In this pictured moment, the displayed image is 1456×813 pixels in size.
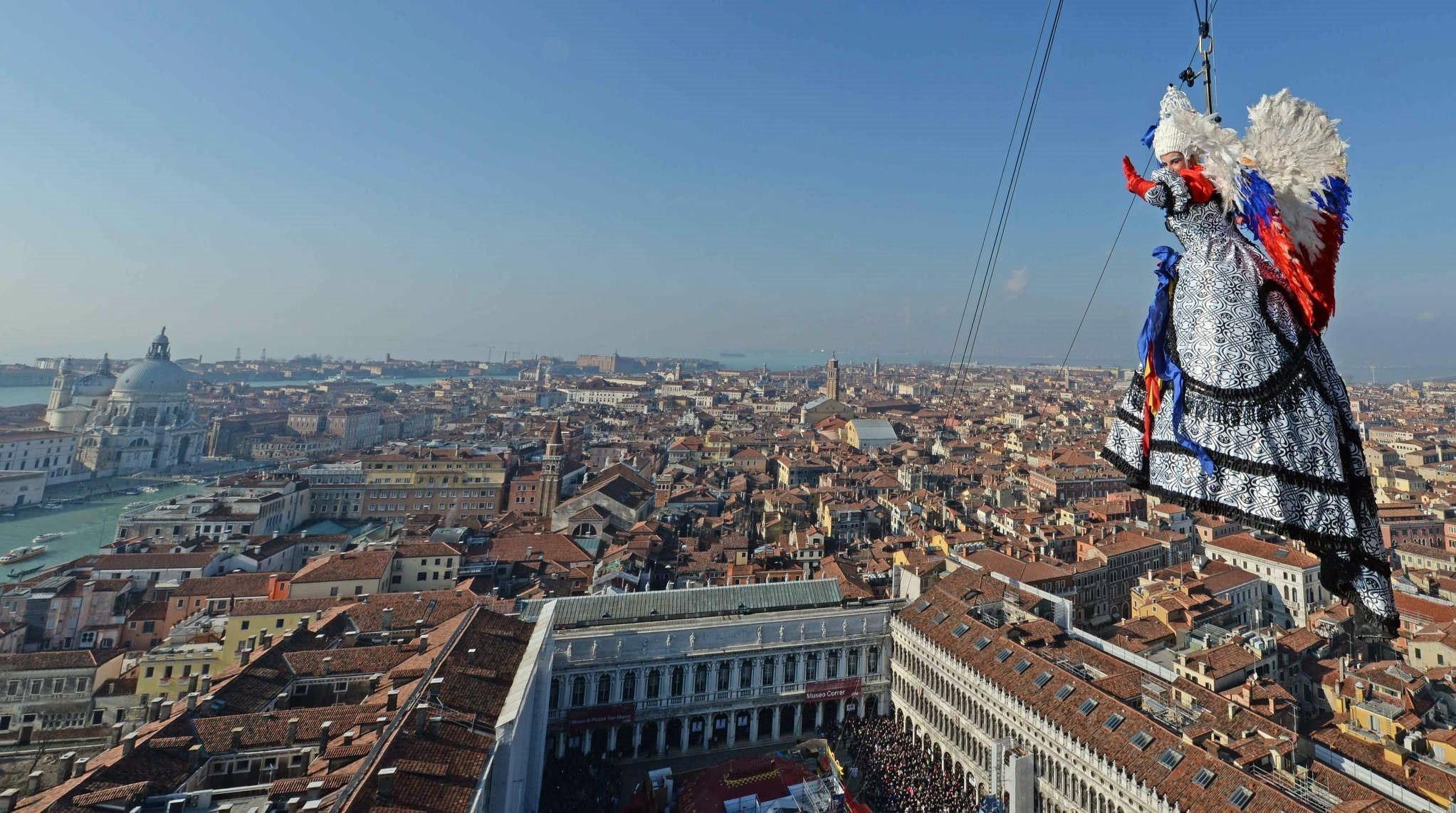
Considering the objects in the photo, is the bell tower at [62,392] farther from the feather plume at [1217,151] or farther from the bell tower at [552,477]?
the feather plume at [1217,151]

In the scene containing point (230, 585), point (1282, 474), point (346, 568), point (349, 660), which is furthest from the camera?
point (346, 568)

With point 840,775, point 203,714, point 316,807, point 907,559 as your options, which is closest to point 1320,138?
point 316,807

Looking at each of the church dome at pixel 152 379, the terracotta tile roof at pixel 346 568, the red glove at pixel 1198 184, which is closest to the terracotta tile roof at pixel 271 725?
the terracotta tile roof at pixel 346 568

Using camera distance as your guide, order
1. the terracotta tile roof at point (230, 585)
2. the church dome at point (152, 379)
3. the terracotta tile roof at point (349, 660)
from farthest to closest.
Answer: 1. the church dome at point (152, 379)
2. the terracotta tile roof at point (230, 585)
3. the terracotta tile roof at point (349, 660)

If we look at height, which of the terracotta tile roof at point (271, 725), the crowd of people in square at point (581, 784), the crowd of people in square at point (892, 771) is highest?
the terracotta tile roof at point (271, 725)

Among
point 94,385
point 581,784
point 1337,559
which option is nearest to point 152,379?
point 94,385

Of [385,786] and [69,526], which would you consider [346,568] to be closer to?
[385,786]

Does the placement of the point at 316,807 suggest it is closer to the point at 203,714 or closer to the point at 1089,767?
the point at 203,714
